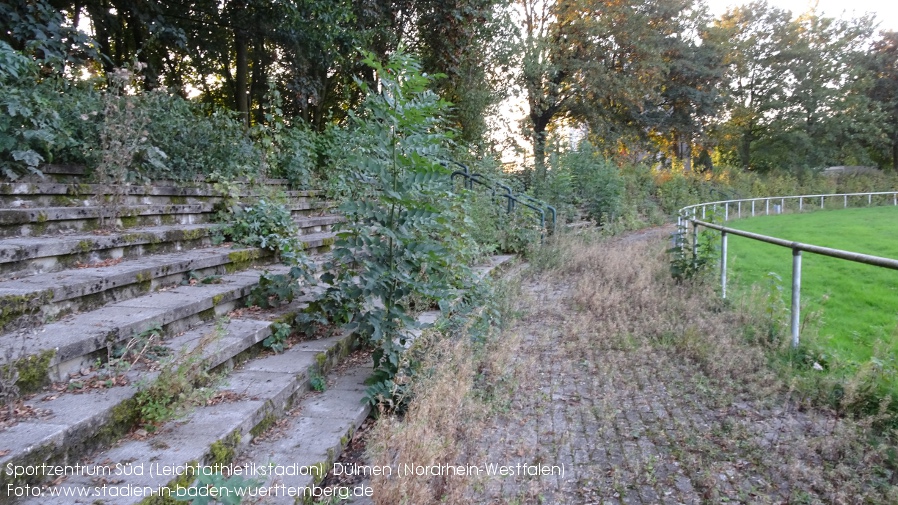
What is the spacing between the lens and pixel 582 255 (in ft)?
31.9

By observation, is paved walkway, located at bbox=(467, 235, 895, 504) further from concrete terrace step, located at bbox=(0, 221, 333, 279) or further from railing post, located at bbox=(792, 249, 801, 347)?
concrete terrace step, located at bbox=(0, 221, 333, 279)

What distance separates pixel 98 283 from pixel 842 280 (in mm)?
9195

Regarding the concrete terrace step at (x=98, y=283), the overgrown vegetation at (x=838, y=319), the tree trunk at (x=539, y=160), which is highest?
the tree trunk at (x=539, y=160)

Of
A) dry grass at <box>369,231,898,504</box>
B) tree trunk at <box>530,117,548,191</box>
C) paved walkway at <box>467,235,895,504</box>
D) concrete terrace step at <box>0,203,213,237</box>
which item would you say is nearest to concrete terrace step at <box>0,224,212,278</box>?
concrete terrace step at <box>0,203,213,237</box>

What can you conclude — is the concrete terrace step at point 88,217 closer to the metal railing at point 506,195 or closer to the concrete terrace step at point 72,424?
the concrete terrace step at point 72,424

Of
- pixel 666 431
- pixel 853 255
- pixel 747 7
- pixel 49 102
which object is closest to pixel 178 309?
pixel 49 102

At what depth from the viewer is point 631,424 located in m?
3.63

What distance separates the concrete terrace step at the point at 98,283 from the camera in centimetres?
287

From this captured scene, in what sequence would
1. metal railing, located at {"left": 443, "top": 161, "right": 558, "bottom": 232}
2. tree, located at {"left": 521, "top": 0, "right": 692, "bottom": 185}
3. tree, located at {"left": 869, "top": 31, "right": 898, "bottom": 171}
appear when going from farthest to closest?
tree, located at {"left": 869, "top": 31, "right": 898, "bottom": 171}, tree, located at {"left": 521, "top": 0, "right": 692, "bottom": 185}, metal railing, located at {"left": 443, "top": 161, "right": 558, "bottom": 232}

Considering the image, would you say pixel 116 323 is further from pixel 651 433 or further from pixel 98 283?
pixel 651 433

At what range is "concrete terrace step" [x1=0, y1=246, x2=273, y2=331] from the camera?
287 cm

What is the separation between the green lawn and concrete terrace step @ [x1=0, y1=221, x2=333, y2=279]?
5500 mm

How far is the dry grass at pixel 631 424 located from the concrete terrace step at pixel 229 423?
63 cm

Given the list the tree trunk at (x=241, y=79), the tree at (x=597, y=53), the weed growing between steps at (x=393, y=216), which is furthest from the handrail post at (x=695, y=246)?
the tree at (x=597, y=53)
